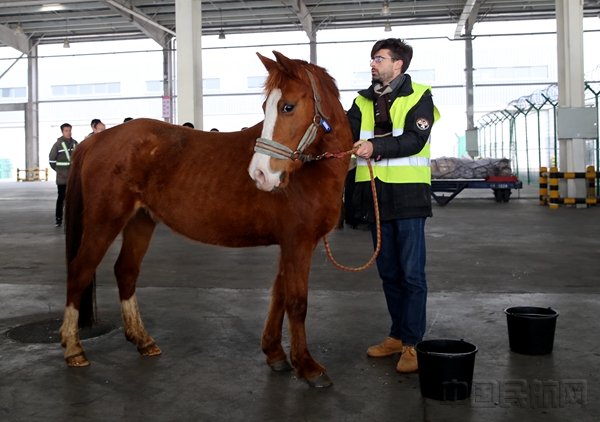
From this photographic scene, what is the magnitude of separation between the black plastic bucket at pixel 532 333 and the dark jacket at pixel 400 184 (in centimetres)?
95

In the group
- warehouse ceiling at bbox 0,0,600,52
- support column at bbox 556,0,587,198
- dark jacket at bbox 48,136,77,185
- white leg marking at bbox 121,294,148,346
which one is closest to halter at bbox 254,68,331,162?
white leg marking at bbox 121,294,148,346

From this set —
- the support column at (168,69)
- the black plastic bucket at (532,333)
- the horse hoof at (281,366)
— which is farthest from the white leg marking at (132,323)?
the support column at (168,69)

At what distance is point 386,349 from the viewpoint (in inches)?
147

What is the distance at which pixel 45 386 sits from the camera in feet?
10.8

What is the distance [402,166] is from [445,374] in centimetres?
124

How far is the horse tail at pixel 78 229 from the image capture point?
153 inches

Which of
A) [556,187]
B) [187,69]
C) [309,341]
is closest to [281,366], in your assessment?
[309,341]

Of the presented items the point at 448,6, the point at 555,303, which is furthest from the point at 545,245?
the point at 448,6

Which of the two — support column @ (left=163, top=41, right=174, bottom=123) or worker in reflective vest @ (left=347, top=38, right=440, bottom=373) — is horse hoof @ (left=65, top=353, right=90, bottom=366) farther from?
support column @ (left=163, top=41, right=174, bottom=123)

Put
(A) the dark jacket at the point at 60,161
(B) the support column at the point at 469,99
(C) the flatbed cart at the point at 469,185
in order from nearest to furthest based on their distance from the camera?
(A) the dark jacket at the point at 60,161, (C) the flatbed cart at the point at 469,185, (B) the support column at the point at 469,99

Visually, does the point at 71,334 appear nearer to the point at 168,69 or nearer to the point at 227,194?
the point at 227,194

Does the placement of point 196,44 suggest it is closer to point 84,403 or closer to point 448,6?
point 84,403

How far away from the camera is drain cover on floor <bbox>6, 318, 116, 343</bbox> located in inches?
165

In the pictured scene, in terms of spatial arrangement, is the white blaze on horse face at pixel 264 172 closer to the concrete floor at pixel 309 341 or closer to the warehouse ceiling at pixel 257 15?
the concrete floor at pixel 309 341
